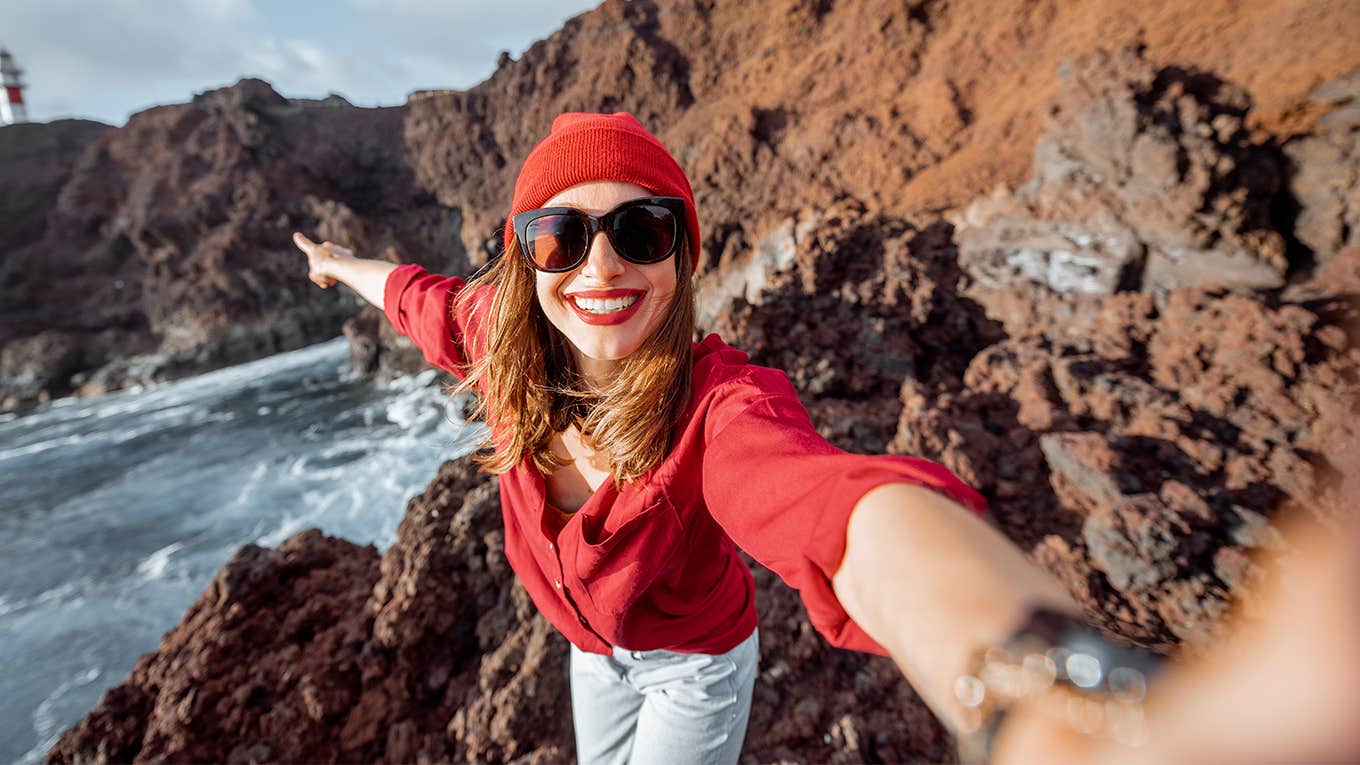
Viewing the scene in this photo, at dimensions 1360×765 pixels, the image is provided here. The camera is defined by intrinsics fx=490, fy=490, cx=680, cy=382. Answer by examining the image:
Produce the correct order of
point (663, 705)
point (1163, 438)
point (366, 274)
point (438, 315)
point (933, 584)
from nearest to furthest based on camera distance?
point (933, 584), point (663, 705), point (438, 315), point (366, 274), point (1163, 438)

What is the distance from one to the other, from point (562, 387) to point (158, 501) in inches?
427

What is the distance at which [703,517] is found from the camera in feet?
3.48

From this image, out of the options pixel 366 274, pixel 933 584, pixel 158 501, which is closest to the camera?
pixel 933 584

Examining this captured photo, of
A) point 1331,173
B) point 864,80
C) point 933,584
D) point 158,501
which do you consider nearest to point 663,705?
point 933,584

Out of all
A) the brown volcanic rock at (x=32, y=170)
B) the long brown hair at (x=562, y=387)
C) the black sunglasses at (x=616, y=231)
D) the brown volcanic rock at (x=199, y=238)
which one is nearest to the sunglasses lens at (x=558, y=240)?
the black sunglasses at (x=616, y=231)

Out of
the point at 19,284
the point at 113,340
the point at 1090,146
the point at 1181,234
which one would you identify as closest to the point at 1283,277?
the point at 1181,234

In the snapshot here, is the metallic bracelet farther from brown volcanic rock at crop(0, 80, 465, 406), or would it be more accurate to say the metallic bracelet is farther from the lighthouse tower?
the lighthouse tower

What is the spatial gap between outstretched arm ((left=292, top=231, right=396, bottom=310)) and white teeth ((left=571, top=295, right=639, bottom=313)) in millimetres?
1131

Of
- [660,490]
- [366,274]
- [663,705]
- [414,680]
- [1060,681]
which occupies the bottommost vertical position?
[414,680]

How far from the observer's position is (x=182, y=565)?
5969mm

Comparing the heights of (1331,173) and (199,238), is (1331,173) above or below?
above

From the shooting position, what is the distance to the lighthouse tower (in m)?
35.1

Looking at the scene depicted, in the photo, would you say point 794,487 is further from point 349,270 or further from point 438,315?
point 349,270

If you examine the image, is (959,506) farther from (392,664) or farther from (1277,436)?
(1277,436)
